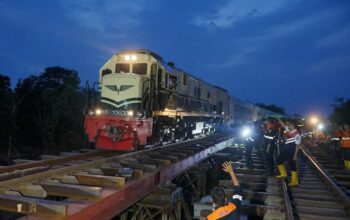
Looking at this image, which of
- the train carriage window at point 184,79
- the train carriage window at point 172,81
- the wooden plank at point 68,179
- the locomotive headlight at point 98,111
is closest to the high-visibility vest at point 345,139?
the train carriage window at point 172,81

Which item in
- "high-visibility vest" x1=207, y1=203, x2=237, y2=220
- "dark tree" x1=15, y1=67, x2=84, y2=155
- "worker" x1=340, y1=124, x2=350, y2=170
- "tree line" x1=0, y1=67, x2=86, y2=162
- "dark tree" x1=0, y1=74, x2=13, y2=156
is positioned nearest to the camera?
"high-visibility vest" x1=207, y1=203, x2=237, y2=220

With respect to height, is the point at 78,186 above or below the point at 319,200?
above

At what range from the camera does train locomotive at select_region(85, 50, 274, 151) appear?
1120cm

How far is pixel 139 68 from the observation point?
12664mm

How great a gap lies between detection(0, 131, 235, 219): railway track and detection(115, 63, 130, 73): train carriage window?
4.36 m

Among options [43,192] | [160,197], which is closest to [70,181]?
[43,192]

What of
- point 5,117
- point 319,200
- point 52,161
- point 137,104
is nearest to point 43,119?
point 5,117

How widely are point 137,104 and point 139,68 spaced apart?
1.55 meters

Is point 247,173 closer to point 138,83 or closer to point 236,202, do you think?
point 138,83

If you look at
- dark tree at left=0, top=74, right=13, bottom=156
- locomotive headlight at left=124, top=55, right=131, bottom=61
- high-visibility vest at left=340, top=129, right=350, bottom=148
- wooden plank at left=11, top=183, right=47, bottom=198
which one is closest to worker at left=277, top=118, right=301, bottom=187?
high-visibility vest at left=340, top=129, right=350, bottom=148

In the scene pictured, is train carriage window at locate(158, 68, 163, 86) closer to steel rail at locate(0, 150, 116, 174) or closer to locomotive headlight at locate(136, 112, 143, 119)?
locomotive headlight at locate(136, 112, 143, 119)

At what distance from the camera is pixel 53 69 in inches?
1483

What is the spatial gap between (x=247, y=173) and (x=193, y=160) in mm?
1661

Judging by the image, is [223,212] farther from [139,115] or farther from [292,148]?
[139,115]
